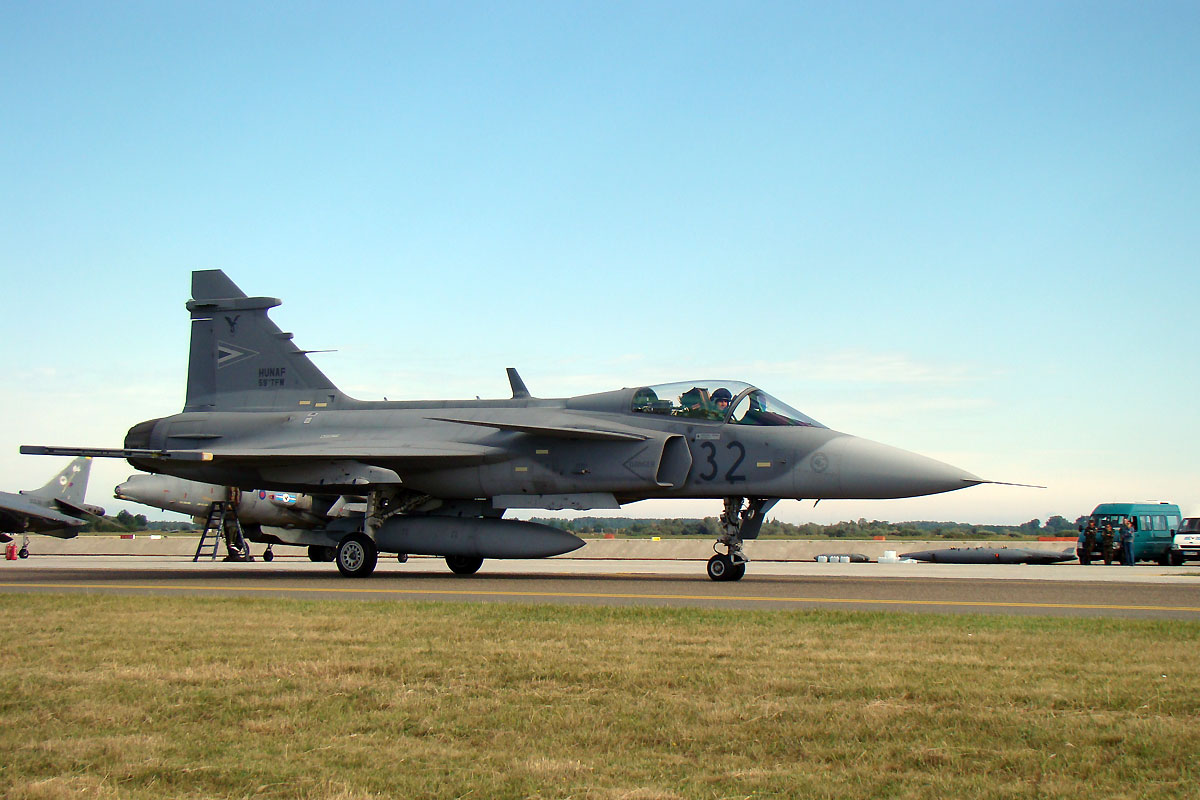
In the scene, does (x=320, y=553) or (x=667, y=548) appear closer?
(x=320, y=553)

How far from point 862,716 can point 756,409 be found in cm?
1095

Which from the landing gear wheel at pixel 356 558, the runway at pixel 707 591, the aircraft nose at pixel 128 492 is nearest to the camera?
the runway at pixel 707 591

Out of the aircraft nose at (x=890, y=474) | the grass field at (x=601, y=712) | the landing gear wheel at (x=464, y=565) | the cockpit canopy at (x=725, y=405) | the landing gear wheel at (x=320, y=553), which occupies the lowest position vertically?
the landing gear wheel at (x=320, y=553)

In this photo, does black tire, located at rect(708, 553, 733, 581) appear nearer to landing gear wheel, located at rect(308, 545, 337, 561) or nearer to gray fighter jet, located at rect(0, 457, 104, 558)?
landing gear wheel, located at rect(308, 545, 337, 561)

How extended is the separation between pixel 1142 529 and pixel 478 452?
2312 centimetres

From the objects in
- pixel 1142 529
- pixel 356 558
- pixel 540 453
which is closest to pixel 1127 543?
pixel 1142 529

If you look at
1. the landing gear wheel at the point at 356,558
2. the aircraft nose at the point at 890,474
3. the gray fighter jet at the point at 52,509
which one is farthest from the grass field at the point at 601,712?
the gray fighter jet at the point at 52,509

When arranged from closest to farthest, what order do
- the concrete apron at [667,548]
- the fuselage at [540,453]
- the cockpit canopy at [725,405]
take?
the fuselage at [540,453] < the cockpit canopy at [725,405] < the concrete apron at [667,548]

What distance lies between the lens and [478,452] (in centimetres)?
1662

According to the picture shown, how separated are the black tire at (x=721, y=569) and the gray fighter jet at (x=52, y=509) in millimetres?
27140

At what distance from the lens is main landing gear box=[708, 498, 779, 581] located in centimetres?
1541

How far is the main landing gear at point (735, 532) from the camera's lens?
15.4 meters

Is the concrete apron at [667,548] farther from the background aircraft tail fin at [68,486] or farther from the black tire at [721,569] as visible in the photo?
the black tire at [721,569]

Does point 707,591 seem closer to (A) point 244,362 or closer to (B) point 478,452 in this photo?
(B) point 478,452
